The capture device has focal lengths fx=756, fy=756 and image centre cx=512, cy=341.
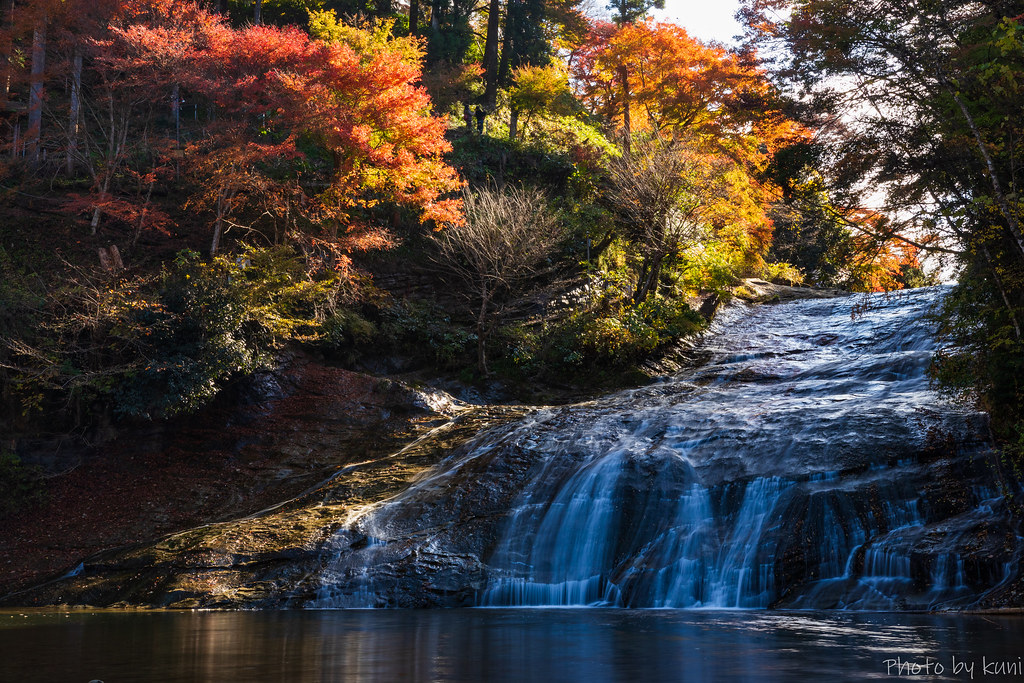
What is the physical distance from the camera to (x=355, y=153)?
2094 cm

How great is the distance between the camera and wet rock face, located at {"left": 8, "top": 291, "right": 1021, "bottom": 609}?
9273mm

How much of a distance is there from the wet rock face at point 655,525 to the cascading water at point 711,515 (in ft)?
0.09

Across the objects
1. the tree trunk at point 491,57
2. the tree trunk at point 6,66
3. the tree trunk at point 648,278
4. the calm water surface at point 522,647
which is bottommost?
the calm water surface at point 522,647

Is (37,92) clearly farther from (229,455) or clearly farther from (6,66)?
(229,455)

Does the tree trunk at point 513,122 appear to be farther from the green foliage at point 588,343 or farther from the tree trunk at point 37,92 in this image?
the tree trunk at point 37,92

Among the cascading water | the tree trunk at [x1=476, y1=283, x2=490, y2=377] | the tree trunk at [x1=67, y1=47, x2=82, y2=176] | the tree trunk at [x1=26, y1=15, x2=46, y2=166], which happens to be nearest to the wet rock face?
the cascading water

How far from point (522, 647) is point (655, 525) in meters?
4.66

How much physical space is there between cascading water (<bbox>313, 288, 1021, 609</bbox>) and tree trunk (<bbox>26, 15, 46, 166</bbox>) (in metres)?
18.3

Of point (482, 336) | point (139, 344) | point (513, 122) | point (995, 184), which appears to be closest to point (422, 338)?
point (482, 336)

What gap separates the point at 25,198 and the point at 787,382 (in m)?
22.6

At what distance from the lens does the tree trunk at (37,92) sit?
23.4 meters

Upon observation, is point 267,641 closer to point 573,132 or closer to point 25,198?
point 25,198

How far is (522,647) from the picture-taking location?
6762 millimetres

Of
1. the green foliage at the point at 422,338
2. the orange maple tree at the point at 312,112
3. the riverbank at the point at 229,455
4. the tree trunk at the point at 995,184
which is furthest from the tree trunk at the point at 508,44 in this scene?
the tree trunk at the point at 995,184
